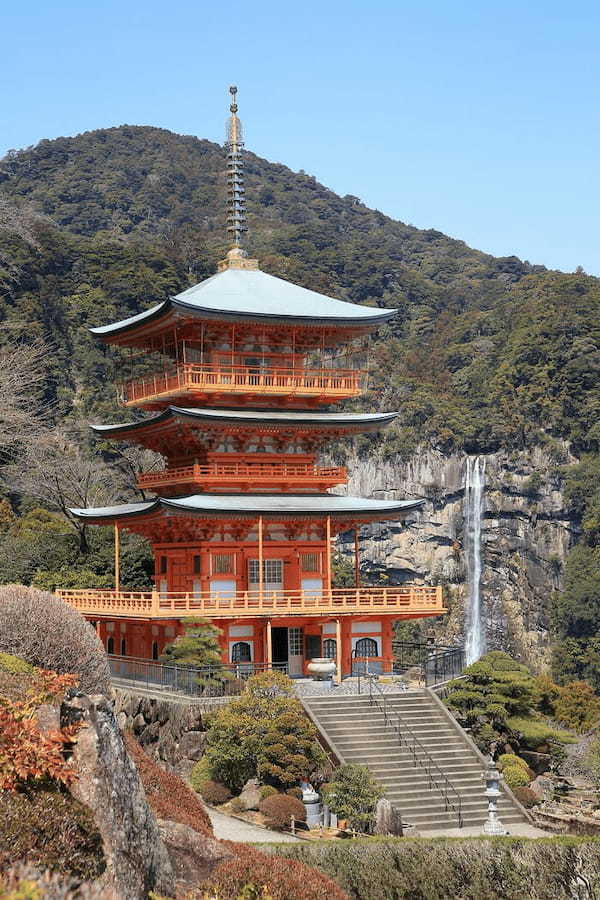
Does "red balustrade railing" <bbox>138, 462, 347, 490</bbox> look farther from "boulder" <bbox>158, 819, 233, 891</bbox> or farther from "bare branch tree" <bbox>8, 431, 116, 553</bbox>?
"boulder" <bbox>158, 819, 233, 891</bbox>

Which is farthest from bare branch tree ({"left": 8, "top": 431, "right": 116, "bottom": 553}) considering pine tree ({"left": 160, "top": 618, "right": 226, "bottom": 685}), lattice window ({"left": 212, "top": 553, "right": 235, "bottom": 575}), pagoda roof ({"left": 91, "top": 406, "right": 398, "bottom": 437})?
pine tree ({"left": 160, "top": 618, "right": 226, "bottom": 685})

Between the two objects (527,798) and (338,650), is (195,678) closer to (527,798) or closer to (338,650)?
(338,650)

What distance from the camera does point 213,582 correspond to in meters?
31.9

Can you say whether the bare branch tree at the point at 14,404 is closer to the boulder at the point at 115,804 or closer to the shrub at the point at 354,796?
the shrub at the point at 354,796

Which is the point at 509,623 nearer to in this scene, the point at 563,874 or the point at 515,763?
the point at 515,763

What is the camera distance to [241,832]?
21.5m

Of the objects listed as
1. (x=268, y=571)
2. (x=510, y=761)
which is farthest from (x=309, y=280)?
(x=510, y=761)

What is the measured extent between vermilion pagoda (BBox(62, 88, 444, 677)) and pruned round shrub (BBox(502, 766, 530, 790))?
573 centimetres

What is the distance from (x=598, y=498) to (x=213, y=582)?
48.5m

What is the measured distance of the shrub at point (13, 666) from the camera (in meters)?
11.8

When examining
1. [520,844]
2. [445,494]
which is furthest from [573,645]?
[520,844]

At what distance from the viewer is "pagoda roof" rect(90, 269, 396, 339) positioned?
3192cm

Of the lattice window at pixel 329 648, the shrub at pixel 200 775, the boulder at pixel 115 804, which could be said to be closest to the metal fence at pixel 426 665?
the lattice window at pixel 329 648

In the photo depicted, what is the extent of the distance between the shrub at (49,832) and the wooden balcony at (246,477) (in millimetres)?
22005
